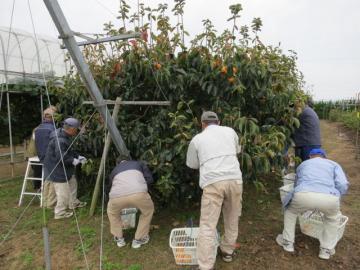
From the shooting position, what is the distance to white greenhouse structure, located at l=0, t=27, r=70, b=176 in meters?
6.64

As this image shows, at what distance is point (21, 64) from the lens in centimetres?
724

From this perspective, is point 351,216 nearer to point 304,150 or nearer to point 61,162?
point 304,150

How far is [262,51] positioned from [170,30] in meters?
1.33

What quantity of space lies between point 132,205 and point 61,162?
163cm

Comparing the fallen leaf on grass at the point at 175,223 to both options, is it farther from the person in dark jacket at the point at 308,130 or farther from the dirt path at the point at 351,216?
the person in dark jacket at the point at 308,130

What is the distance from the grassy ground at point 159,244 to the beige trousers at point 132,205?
0.74ft

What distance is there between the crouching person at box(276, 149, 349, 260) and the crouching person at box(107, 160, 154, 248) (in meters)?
1.61

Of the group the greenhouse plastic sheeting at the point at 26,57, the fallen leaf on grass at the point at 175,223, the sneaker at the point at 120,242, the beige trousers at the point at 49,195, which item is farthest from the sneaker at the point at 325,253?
the greenhouse plastic sheeting at the point at 26,57

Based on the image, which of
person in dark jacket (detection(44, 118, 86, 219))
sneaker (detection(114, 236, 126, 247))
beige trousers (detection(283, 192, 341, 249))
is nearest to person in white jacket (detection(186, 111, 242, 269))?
beige trousers (detection(283, 192, 341, 249))

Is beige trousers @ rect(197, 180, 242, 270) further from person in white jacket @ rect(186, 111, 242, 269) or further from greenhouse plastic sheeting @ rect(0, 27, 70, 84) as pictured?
greenhouse plastic sheeting @ rect(0, 27, 70, 84)

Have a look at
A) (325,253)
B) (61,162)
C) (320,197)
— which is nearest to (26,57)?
(61,162)

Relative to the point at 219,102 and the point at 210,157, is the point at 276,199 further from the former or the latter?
the point at 210,157

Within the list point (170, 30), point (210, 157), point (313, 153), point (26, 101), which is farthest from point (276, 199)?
point (26, 101)

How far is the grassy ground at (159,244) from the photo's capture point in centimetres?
346
